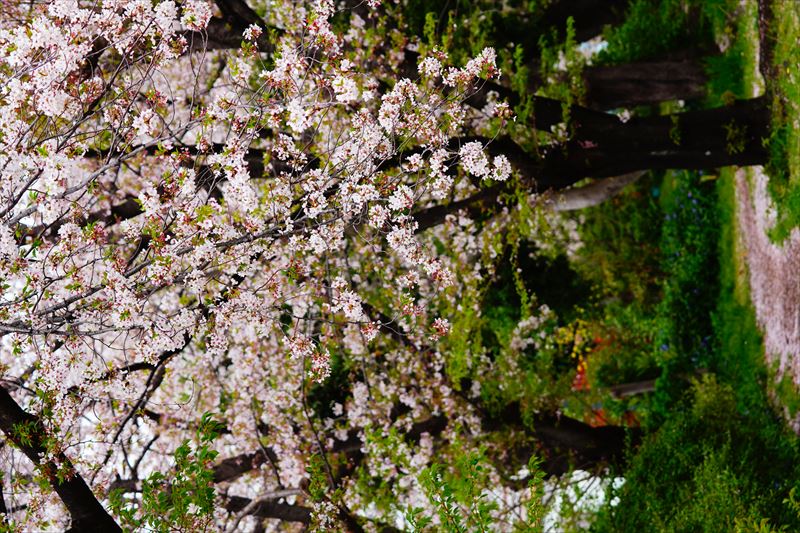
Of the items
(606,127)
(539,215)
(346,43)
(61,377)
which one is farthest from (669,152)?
(61,377)

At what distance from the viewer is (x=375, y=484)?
12906mm

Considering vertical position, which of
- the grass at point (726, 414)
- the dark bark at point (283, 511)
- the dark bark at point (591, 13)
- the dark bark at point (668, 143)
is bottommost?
the grass at point (726, 414)

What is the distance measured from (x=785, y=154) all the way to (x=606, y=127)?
6.83 ft

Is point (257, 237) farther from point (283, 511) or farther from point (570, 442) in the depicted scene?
point (570, 442)

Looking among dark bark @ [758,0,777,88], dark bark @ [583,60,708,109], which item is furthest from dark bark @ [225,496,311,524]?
dark bark @ [758,0,777,88]

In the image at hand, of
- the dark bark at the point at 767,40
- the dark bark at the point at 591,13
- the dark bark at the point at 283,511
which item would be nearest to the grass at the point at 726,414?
the dark bark at the point at 767,40

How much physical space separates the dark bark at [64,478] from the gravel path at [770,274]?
7478 millimetres

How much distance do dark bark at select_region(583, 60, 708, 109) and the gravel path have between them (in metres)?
1.71

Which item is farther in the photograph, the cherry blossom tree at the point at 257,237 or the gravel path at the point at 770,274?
→ the gravel path at the point at 770,274

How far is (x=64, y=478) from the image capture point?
18.4 ft

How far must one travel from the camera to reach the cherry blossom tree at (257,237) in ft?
18.6

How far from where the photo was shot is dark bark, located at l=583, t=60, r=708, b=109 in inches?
513

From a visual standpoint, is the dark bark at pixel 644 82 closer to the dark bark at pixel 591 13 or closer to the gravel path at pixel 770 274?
the gravel path at pixel 770 274

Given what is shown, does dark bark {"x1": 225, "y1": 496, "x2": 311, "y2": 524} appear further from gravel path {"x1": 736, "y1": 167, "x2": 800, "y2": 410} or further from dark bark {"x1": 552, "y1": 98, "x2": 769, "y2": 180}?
gravel path {"x1": 736, "y1": 167, "x2": 800, "y2": 410}
